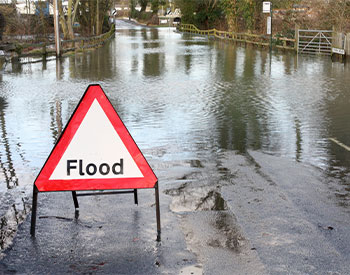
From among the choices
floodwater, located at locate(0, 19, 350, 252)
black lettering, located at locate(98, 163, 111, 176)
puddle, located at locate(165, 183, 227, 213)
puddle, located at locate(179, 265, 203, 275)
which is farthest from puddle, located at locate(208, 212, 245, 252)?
floodwater, located at locate(0, 19, 350, 252)

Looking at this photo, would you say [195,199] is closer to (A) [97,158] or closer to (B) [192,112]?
(A) [97,158]

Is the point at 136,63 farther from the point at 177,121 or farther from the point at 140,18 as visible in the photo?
the point at 140,18

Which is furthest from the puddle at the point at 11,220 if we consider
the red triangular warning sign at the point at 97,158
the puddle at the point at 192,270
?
the puddle at the point at 192,270

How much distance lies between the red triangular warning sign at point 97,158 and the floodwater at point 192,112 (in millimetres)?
834

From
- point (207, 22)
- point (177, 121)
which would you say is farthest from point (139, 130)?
point (207, 22)

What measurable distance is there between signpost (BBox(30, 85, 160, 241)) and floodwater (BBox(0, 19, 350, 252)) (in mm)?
835

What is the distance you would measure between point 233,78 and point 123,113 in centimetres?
782

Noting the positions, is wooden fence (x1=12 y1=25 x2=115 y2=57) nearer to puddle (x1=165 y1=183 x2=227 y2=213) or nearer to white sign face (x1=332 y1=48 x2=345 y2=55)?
white sign face (x1=332 y1=48 x2=345 y2=55)

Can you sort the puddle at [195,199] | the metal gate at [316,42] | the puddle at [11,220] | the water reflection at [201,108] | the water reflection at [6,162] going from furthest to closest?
the metal gate at [316,42]
the water reflection at [201,108]
the water reflection at [6,162]
the puddle at [195,199]
the puddle at [11,220]

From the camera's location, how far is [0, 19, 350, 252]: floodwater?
8133 mm

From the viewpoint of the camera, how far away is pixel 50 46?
129 ft

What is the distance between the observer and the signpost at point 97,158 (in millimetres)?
4805

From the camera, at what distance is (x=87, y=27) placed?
62.6 meters

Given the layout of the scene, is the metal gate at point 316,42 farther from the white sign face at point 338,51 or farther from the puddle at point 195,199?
the puddle at point 195,199
